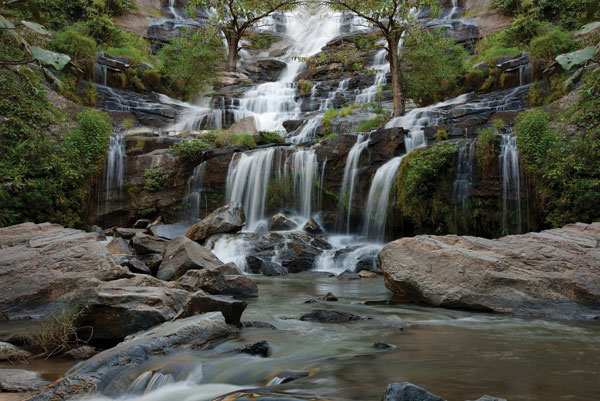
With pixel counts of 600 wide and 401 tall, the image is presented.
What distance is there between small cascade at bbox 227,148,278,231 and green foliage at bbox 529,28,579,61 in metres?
11.3

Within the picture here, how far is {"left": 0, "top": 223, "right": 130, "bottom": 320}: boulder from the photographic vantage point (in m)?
5.01

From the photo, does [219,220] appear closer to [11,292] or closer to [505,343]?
[11,292]

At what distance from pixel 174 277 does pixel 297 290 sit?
2.21 m

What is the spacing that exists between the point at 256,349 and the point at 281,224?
8800 millimetres

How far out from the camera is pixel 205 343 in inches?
156

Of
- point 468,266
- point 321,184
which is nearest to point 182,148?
point 321,184

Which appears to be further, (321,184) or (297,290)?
(321,184)

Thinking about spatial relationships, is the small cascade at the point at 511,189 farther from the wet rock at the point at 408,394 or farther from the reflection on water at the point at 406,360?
the wet rock at the point at 408,394

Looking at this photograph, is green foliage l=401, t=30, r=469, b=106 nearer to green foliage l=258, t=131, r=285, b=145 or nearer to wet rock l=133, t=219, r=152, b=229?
green foliage l=258, t=131, r=285, b=145

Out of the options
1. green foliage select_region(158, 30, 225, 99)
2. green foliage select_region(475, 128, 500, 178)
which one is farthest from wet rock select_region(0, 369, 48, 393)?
green foliage select_region(158, 30, 225, 99)

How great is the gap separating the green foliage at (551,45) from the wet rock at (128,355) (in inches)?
682

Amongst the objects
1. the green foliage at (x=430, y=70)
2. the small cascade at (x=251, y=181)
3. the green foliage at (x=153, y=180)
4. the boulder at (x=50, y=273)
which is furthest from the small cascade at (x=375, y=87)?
the boulder at (x=50, y=273)

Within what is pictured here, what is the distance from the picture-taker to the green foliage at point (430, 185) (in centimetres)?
1138

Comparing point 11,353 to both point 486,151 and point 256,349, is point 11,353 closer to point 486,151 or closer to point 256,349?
point 256,349
